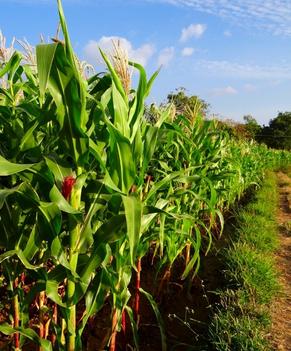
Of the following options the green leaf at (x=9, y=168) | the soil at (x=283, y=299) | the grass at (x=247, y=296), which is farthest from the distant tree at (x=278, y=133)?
the green leaf at (x=9, y=168)

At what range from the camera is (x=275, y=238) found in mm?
5637

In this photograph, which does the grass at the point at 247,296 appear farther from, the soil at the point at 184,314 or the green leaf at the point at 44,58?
the green leaf at the point at 44,58

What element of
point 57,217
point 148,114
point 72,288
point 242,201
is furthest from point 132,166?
point 242,201

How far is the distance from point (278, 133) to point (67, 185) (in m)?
49.4

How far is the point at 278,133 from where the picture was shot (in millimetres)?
48969

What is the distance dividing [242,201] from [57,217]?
8176 mm

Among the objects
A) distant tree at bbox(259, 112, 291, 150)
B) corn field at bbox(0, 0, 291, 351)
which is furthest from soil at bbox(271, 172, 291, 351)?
distant tree at bbox(259, 112, 291, 150)

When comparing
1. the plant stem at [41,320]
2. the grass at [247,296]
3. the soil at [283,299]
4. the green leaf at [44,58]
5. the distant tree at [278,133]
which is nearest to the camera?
the green leaf at [44,58]

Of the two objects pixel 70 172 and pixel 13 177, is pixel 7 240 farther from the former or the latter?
pixel 70 172

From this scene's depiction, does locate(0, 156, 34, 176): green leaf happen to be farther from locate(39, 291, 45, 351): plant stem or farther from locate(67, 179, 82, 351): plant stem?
locate(39, 291, 45, 351): plant stem

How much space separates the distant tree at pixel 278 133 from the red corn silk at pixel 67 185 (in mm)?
47006

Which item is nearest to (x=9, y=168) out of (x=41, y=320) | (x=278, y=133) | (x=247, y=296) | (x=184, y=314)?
(x=41, y=320)

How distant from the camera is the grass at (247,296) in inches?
109

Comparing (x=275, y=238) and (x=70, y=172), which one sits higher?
(x=70, y=172)
